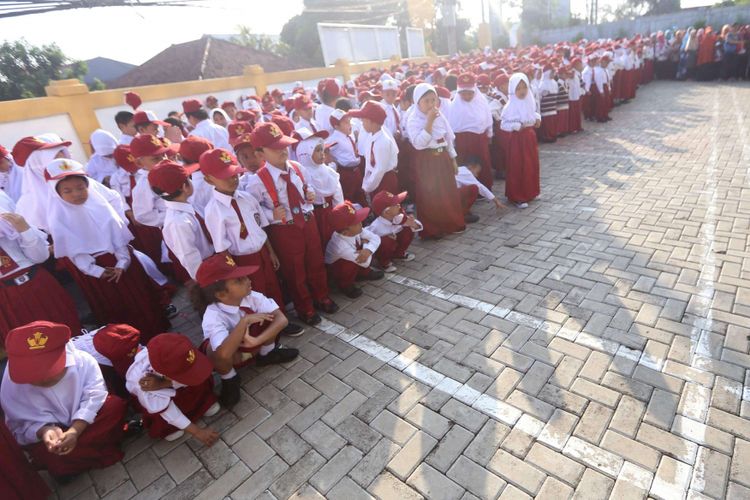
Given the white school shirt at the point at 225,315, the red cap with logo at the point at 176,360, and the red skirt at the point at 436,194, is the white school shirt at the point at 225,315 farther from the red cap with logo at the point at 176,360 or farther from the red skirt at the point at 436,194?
the red skirt at the point at 436,194

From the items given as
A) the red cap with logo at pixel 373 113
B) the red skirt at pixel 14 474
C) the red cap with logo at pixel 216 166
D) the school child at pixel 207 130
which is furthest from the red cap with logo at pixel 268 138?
the school child at pixel 207 130

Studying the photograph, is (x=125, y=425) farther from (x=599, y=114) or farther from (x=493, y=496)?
(x=599, y=114)

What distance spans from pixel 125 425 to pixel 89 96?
10319 mm

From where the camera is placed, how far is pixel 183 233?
3309 mm

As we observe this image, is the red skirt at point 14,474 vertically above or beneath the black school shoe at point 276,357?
above

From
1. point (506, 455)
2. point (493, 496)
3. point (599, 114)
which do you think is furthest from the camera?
point (599, 114)

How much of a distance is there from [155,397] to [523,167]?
546cm

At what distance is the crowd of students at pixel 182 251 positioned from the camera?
269cm

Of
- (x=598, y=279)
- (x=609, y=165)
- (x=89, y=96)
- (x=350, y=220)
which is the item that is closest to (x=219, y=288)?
(x=350, y=220)

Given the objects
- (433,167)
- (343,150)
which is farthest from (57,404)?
(433,167)

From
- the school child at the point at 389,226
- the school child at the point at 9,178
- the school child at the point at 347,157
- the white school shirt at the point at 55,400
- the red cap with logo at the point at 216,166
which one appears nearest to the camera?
the white school shirt at the point at 55,400

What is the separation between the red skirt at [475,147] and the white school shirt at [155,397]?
5.53 m

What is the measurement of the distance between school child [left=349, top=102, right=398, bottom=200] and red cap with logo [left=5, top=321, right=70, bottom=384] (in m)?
3.65

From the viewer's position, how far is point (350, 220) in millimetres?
4289
